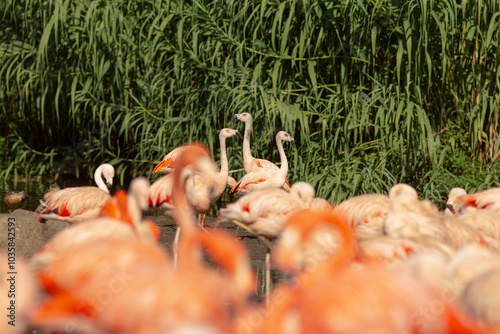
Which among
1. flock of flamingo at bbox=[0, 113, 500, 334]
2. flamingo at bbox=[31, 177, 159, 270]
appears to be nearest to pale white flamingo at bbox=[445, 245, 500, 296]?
flock of flamingo at bbox=[0, 113, 500, 334]

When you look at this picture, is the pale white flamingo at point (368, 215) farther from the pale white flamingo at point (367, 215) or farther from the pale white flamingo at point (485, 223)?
the pale white flamingo at point (485, 223)

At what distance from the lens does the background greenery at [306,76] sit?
6855mm

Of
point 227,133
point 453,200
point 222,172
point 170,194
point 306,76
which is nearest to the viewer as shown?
point 170,194

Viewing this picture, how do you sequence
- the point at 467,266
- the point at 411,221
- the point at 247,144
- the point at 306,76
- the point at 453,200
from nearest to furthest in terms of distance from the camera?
the point at 467,266
the point at 411,221
the point at 453,200
the point at 247,144
the point at 306,76

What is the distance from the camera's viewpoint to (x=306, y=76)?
297 inches

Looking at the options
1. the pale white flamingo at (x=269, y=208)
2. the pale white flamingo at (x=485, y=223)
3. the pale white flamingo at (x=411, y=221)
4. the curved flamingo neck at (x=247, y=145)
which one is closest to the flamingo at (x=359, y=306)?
the pale white flamingo at (x=411, y=221)

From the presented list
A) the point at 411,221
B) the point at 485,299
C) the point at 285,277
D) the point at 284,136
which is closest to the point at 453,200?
the point at 284,136

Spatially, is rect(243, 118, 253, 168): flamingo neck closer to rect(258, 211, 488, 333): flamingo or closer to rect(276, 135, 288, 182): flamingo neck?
rect(276, 135, 288, 182): flamingo neck

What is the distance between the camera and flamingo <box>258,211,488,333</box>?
250 cm

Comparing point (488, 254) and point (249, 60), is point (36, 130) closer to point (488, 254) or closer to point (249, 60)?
point (249, 60)

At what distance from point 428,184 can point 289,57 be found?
1.78 meters

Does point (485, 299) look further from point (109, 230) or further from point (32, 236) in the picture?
point (32, 236)

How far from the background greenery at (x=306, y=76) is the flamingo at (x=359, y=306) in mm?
3919

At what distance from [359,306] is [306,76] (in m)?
5.19
